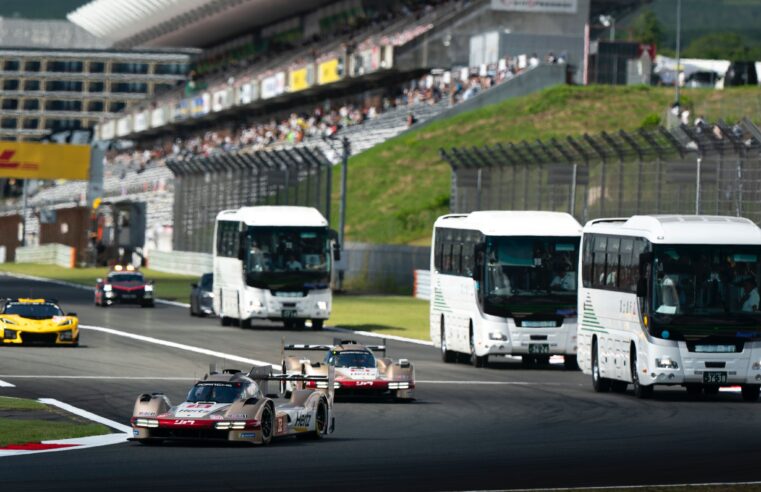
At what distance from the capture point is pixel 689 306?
26.4 metres

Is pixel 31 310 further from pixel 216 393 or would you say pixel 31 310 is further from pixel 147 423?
pixel 147 423

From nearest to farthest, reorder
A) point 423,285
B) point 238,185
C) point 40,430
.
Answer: point 40,430
point 423,285
point 238,185

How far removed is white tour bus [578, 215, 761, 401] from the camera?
26.2 meters

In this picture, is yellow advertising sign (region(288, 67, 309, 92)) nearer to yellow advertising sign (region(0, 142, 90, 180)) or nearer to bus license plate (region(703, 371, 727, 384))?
yellow advertising sign (region(0, 142, 90, 180))

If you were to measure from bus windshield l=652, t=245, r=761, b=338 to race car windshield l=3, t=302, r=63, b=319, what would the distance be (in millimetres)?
16069

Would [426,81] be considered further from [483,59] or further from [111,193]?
[111,193]

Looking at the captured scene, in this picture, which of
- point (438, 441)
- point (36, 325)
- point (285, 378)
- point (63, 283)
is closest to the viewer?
point (438, 441)

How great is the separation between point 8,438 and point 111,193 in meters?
97.7

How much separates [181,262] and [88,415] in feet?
204

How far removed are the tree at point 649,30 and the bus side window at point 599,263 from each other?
145 metres

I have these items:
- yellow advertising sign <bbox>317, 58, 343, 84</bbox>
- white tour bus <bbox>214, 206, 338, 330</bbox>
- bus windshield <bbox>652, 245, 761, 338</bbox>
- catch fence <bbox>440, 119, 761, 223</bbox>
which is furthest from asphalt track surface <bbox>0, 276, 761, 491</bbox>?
yellow advertising sign <bbox>317, 58, 343, 84</bbox>

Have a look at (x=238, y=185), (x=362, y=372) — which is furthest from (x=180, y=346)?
(x=238, y=185)

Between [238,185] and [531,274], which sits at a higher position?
[238,185]

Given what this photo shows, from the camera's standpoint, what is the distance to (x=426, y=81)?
9631 cm
